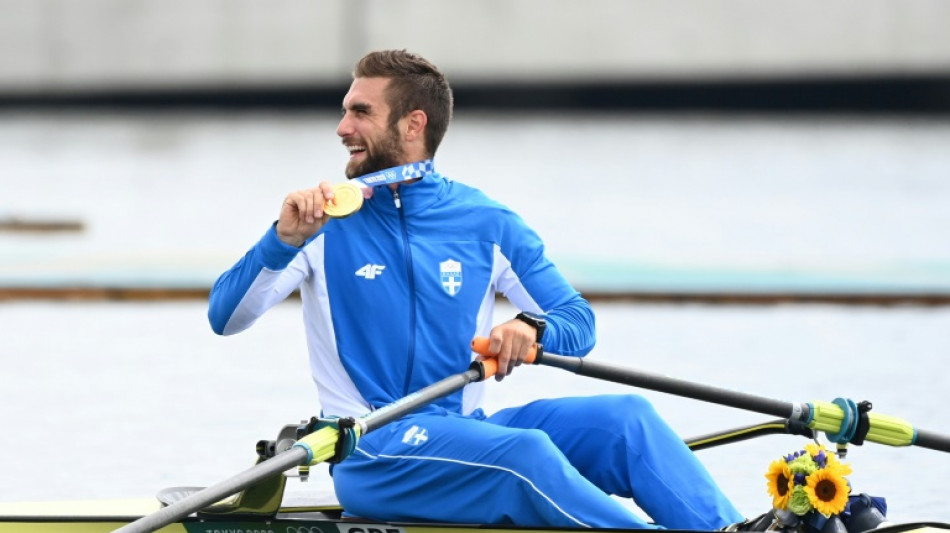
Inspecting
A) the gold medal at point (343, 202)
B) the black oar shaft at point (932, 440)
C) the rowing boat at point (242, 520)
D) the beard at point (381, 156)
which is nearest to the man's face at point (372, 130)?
the beard at point (381, 156)

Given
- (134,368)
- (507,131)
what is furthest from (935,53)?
(134,368)

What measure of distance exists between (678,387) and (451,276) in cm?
60

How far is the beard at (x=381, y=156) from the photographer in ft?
13.4

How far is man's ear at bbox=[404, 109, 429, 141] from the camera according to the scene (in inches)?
162

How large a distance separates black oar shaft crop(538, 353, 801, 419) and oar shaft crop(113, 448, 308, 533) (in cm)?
75

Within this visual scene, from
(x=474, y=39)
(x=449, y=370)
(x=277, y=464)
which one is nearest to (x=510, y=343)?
(x=449, y=370)

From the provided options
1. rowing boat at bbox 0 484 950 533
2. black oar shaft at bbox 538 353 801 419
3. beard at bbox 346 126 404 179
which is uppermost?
beard at bbox 346 126 404 179

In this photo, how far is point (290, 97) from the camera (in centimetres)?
2833

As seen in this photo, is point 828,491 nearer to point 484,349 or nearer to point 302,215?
point 484,349

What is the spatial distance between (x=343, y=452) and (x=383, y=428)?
0.90 feet

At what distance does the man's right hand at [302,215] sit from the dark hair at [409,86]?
40 cm

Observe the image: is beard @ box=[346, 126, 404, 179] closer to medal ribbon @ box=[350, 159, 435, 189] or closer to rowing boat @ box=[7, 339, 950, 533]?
medal ribbon @ box=[350, 159, 435, 189]

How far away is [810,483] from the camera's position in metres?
3.81

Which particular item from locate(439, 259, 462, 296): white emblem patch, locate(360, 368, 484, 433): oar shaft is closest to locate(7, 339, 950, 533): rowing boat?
locate(360, 368, 484, 433): oar shaft
